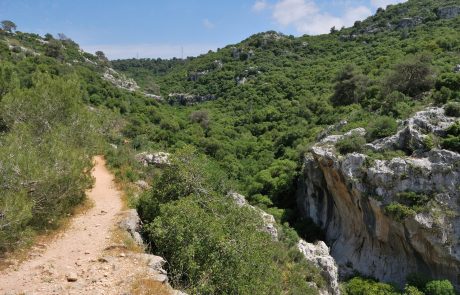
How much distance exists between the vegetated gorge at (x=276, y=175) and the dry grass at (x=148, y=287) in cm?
76

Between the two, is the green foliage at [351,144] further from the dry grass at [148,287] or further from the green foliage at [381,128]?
the dry grass at [148,287]

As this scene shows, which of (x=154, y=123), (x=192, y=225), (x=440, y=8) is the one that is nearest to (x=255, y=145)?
(x=154, y=123)

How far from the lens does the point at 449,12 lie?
198ft

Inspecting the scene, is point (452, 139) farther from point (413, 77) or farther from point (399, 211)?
point (413, 77)

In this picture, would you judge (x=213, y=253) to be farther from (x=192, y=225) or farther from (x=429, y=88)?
(x=429, y=88)

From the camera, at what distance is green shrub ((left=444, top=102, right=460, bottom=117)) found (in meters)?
23.9

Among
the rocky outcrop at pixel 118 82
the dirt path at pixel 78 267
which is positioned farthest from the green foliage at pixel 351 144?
the rocky outcrop at pixel 118 82

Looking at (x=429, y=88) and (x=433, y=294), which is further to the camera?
(x=429, y=88)

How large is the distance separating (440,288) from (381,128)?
10.4 m

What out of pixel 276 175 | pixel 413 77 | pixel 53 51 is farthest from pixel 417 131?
pixel 53 51

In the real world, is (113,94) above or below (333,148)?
above

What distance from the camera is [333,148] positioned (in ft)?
84.5

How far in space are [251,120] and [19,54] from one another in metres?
30.0

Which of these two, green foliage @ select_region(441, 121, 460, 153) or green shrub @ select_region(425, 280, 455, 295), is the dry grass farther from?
green foliage @ select_region(441, 121, 460, 153)
